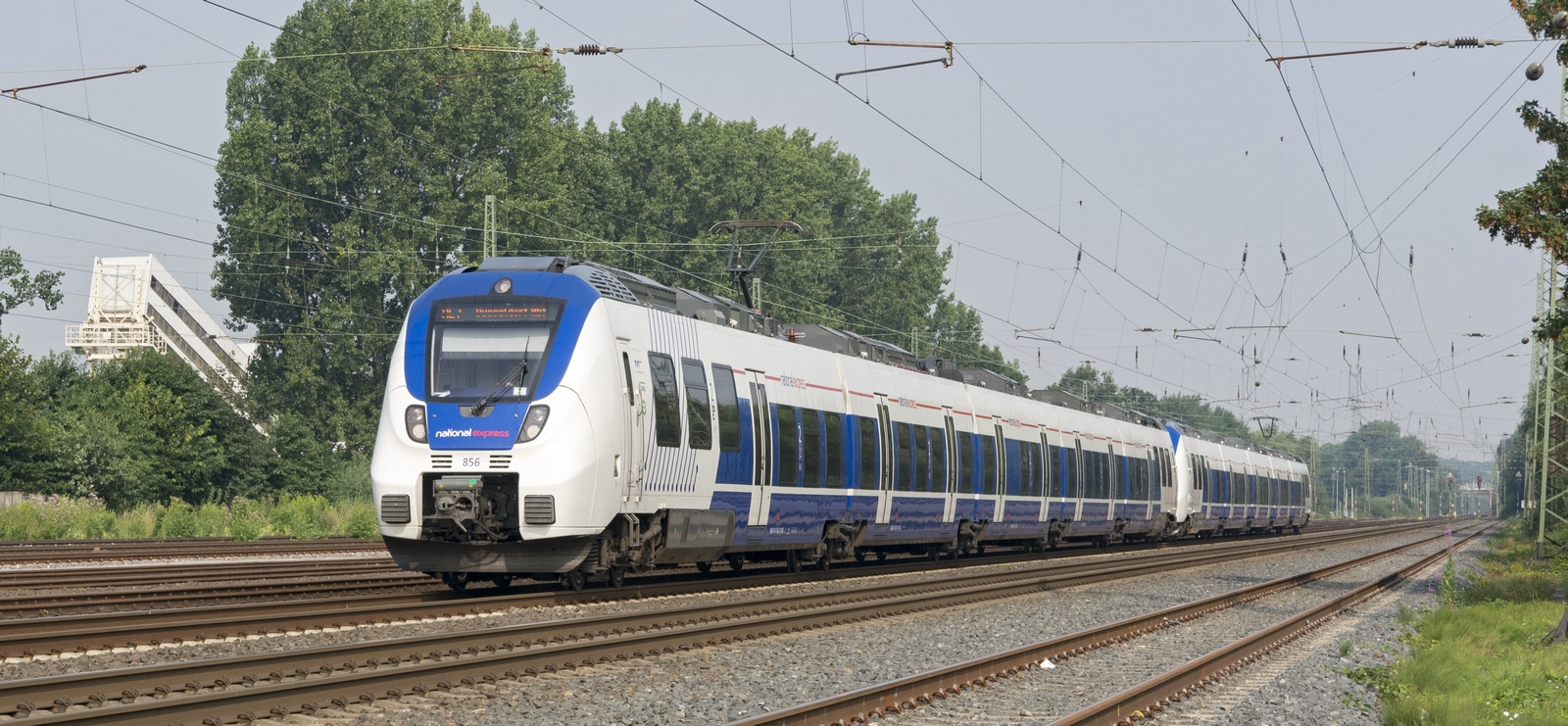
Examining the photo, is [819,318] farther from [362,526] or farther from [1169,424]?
[362,526]

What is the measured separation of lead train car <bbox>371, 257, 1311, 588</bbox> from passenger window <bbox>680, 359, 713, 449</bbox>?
0.03 meters

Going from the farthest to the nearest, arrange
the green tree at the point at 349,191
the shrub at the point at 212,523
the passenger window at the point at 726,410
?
the green tree at the point at 349,191
the shrub at the point at 212,523
the passenger window at the point at 726,410

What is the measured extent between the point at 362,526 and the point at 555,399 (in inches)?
928

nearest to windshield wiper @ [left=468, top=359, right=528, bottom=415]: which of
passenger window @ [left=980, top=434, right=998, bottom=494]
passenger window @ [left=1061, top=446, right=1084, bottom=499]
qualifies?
passenger window @ [left=980, top=434, right=998, bottom=494]

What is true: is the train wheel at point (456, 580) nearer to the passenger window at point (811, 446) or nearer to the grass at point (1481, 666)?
the passenger window at point (811, 446)

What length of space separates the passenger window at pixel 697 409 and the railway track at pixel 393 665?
2116 mm

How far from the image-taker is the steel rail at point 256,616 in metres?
11.2

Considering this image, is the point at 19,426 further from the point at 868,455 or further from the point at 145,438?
the point at 868,455

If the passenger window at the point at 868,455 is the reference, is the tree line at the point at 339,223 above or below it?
above

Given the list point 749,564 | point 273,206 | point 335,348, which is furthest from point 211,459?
point 749,564

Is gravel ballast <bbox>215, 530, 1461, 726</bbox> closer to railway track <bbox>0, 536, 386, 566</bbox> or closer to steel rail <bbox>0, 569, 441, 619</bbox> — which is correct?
steel rail <bbox>0, 569, 441, 619</bbox>

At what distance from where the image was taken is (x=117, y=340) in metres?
99.9

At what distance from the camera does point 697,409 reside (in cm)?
1827

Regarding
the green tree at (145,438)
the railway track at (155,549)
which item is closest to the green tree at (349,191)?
the green tree at (145,438)
